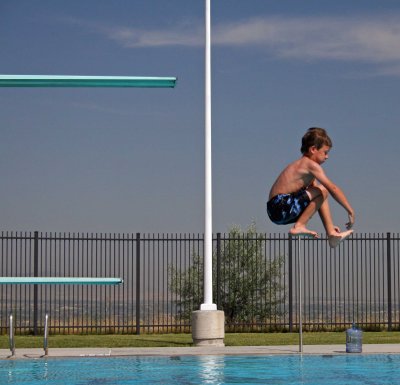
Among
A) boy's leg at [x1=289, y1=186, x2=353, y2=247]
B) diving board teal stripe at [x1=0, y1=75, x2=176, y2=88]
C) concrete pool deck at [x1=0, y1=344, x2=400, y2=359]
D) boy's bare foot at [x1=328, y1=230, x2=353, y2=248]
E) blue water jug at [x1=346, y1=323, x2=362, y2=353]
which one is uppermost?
diving board teal stripe at [x1=0, y1=75, x2=176, y2=88]

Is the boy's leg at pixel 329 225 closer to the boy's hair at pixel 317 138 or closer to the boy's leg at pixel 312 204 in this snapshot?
the boy's leg at pixel 312 204

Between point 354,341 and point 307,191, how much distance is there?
1136cm

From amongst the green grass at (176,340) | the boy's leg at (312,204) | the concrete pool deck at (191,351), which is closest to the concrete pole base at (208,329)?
the concrete pool deck at (191,351)

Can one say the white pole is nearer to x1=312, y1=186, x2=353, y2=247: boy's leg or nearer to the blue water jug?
the blue water jug

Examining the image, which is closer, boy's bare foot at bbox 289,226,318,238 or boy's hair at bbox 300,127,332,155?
boy's hair at bbox 300,127,332,155

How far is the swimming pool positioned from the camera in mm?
15281

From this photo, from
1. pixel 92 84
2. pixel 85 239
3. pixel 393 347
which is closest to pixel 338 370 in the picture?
pixel 393 347

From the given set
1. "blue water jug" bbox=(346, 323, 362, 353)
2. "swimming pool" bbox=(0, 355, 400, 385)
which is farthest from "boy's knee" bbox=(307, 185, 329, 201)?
"blue water jug" bbox=(346, 323, 362, 353)

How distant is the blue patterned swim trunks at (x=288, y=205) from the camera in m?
8.08

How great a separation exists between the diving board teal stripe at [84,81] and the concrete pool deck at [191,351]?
1005 cm

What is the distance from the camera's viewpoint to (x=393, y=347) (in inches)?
→ 796

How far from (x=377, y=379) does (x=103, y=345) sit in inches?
301

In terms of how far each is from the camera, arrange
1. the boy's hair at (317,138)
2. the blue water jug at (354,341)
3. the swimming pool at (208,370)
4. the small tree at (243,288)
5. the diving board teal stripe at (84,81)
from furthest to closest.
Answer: the small tree at (243,288) < the blue water jug at (354,341) < the swimming pool at (208,370) < the diving board teal stripe at (84,81) < the boy's hair at (317,138)

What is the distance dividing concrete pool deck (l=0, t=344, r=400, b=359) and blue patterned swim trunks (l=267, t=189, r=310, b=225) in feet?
36.2
